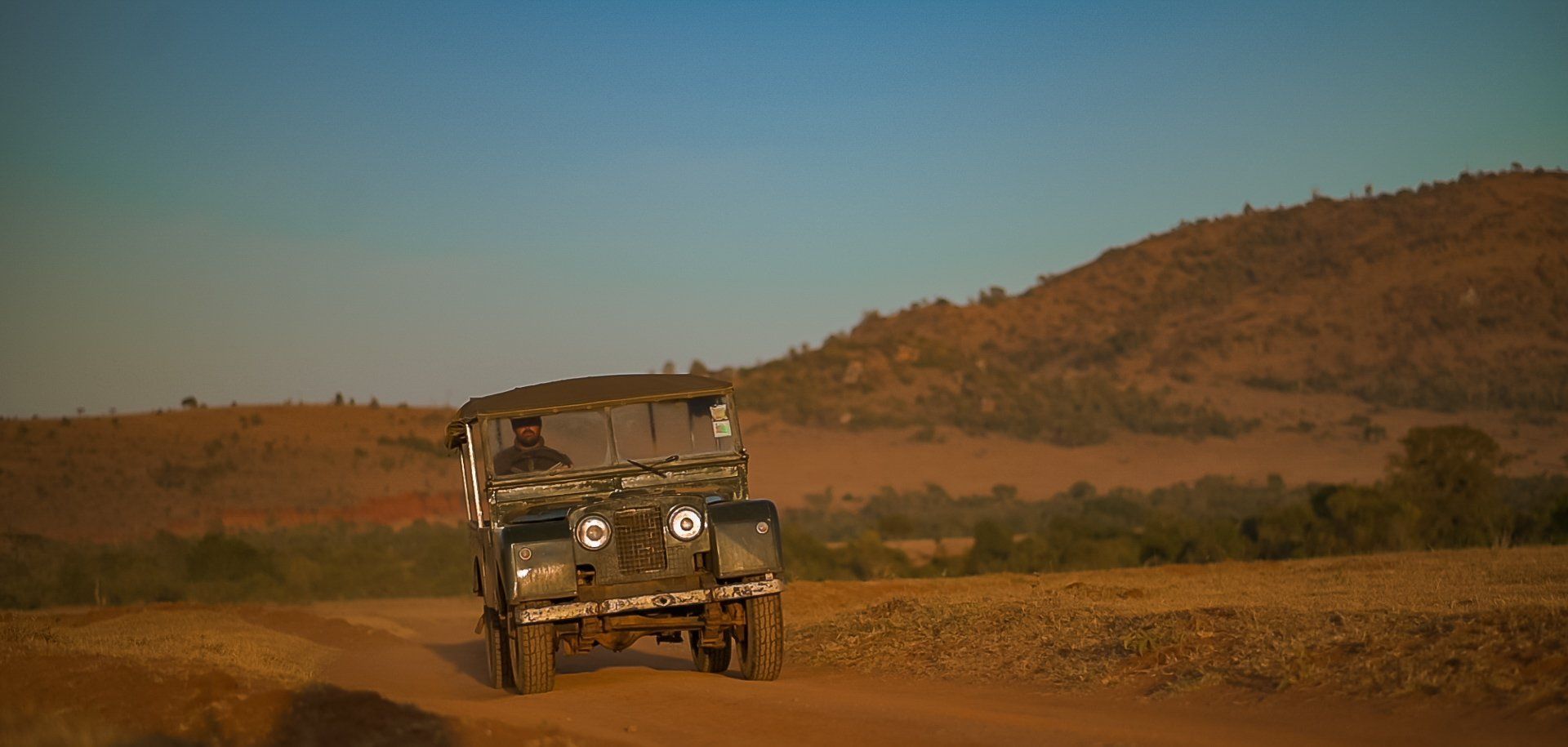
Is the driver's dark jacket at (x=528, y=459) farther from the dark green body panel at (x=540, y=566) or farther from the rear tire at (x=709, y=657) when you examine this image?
the rear tire at (x=709, y=657)

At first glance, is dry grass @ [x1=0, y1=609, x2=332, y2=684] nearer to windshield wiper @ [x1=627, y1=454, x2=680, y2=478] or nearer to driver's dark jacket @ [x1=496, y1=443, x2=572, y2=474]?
driver's dark jacket @ [x1=496, y1=443, x2=572, y2=474]

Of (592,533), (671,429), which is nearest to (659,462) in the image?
(671,429)

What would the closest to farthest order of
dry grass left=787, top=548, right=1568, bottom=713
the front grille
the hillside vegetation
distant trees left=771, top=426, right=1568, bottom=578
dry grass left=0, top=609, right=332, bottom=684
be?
dry grass left=787, top=548, right=1568, bottom=713 → the front grille → dry grass left=0, top=609, right=332, bottom=684 → distant trees left=771, top=426, right=1568, bottom=578 → the hillside vegetation

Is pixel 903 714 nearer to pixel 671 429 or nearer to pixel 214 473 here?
pixel 671 429

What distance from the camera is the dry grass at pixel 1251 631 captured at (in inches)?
361

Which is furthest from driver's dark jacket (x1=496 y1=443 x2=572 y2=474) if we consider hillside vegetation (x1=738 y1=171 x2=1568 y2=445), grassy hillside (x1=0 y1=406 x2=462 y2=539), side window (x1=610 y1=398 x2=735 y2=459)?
hillside vegetation (x1=738 y1=171 x2=1568 y2=445)

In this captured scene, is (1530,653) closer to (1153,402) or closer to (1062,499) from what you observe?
(1062,499)

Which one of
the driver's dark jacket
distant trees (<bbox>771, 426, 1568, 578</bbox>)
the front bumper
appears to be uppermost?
the driver's dark jacket

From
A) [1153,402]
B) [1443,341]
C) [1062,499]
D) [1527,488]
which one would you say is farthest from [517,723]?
[1443,341]

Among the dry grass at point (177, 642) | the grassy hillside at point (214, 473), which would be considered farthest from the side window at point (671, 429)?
the grassy hillside at point (214, 473)

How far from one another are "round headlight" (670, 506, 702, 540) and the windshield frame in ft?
3.63

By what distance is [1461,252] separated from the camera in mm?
80688

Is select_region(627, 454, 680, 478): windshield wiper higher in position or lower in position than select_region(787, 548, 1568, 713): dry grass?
higher

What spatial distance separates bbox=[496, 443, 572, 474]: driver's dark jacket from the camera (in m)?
12.5
